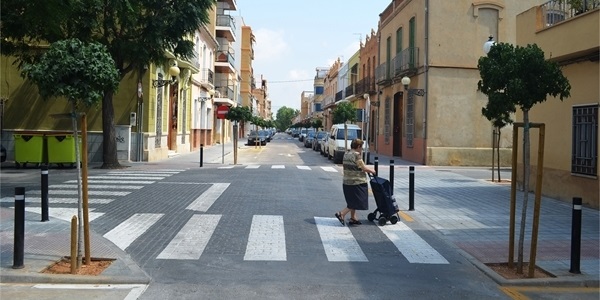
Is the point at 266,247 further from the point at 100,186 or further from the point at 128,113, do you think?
the point at 128,113

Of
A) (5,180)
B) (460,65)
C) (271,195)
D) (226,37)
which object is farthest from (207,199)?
(226,37)

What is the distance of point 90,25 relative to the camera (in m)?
16.9

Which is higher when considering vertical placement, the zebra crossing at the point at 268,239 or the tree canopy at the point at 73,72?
the tree canopy at the point at 73,72

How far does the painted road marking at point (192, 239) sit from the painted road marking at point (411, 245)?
280 cm

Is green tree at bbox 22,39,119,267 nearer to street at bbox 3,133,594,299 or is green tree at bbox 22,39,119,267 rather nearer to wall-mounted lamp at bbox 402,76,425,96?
street at bbox 3,133,594,299

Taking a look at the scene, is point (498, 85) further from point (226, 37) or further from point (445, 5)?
point (226, 37)

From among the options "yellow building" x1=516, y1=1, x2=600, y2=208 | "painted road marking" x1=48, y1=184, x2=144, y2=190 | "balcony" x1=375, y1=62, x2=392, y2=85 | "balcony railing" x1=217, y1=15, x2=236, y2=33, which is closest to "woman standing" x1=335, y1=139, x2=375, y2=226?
"yellow building" x1=516, y1=1, x2=600, y2=208

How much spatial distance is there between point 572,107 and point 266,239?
27.0ft

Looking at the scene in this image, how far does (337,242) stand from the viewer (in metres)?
8.14

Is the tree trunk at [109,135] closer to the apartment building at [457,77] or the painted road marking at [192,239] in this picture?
the painted road marking at [192,239]

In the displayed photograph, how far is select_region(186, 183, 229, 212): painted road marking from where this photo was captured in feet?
36.2

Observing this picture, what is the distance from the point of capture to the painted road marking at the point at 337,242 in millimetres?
7260

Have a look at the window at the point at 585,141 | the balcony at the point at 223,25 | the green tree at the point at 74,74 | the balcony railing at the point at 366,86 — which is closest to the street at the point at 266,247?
the green tree at the point at 74,74

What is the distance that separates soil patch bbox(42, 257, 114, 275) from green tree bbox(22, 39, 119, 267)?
0.14 m
